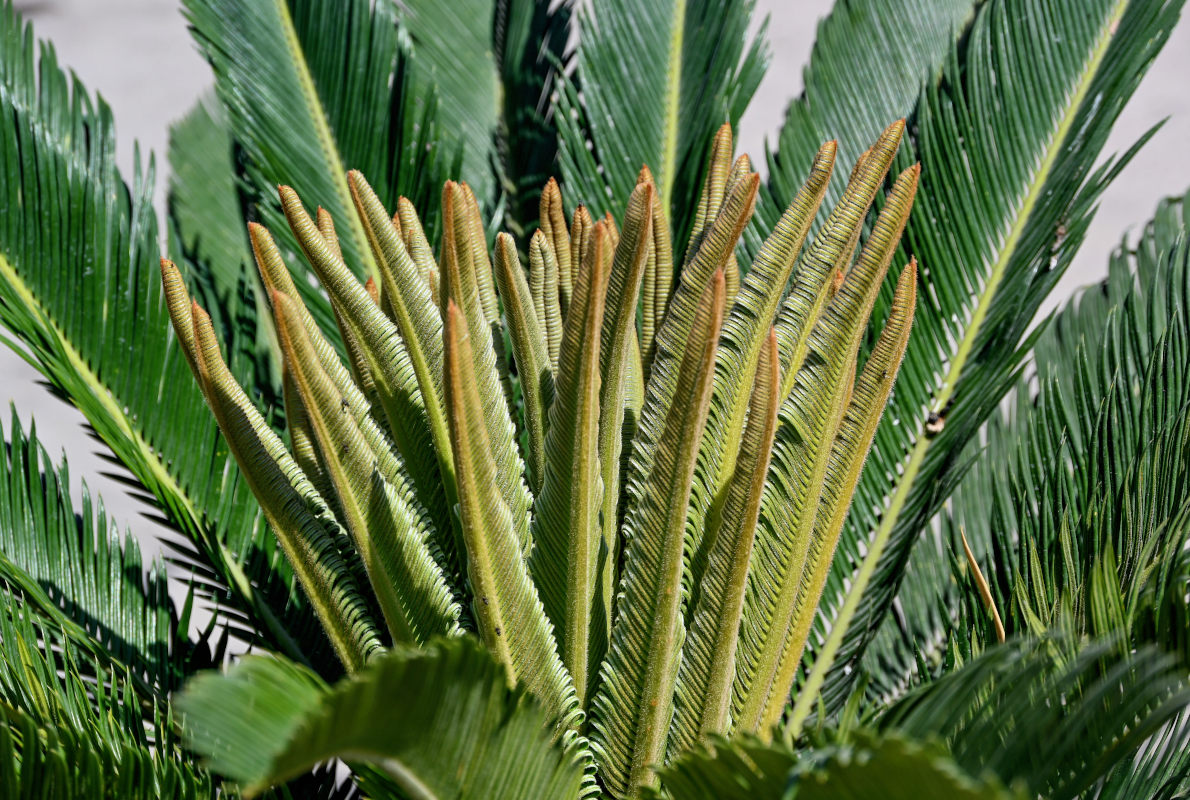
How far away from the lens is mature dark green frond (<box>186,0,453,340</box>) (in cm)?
178

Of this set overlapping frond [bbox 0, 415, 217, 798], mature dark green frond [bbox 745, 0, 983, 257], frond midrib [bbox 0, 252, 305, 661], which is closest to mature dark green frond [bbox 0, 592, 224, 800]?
overlapping frond [bbox 0, 415, 217, 798]

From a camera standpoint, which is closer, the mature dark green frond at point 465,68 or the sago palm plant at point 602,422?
the sago palm plant at point 602,422

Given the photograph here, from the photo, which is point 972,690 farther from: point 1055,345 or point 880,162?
point 1055,345

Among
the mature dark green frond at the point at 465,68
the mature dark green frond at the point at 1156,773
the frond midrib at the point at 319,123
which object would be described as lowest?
the mature dark green frond at the point at 1156,773

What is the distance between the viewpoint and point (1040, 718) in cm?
81

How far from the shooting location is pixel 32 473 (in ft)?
4.74

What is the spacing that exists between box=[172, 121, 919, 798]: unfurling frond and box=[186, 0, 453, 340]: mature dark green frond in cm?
62

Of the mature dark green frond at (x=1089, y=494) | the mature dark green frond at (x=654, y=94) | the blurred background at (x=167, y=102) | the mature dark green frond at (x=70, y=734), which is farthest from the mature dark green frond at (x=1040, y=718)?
the blurred background at (x=167, y=102)

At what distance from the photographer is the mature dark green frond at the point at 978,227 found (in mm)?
1610

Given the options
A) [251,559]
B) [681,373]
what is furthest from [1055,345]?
[251,559]

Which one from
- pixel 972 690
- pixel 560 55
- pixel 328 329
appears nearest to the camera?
pixel 972 690

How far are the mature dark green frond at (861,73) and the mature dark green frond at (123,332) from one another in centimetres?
97

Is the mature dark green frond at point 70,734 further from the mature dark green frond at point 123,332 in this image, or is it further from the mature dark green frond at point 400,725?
the mature dark green frond at point 123,332

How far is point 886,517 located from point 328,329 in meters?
0.93
